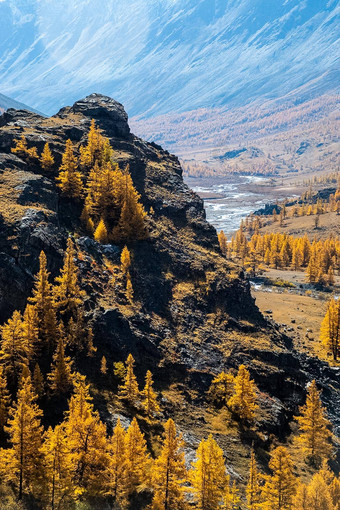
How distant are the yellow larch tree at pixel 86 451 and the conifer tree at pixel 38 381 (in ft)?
20.3

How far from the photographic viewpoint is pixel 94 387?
51.0 m

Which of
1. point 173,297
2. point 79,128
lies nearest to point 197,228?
point 173,297

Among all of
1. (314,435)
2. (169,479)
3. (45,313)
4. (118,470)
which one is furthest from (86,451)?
(314,435)

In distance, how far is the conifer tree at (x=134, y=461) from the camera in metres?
41.0

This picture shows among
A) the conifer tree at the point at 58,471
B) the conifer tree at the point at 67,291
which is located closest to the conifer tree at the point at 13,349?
the conifer tree at the point at 67,291

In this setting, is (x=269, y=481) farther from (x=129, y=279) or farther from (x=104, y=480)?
(x=129, y=279)

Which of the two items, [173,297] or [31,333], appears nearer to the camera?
[31,333]

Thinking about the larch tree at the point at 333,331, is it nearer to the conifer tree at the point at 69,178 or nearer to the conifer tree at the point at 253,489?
the conifer tree at the point at 253,489

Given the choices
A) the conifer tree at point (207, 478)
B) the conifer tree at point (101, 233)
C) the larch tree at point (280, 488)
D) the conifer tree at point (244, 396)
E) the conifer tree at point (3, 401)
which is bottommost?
the larch tree at point (280, 488)

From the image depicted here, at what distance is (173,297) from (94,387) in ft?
78.0

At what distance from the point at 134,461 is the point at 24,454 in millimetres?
10371

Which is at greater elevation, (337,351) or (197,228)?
(197,228)

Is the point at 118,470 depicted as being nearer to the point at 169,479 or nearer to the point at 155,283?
the point at 169,479

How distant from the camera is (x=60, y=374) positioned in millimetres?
46531
